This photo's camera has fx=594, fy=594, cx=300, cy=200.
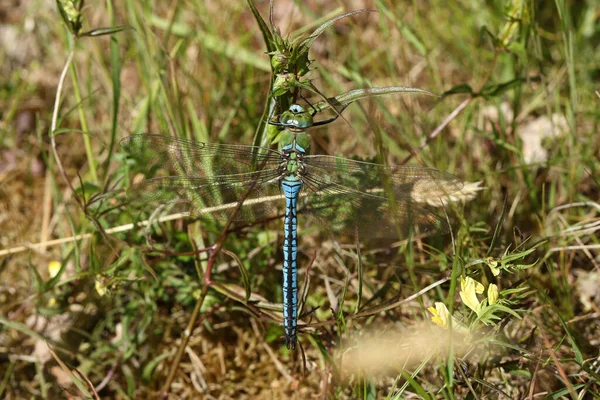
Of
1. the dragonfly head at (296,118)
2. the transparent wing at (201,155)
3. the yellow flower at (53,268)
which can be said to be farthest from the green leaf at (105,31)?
the yellow flower at (53,268)

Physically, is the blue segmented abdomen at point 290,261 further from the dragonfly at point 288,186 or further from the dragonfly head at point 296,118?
the dragonfly head at point 296,118

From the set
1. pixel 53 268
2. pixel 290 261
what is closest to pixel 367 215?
pixel 290 261

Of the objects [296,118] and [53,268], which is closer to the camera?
[296,118]

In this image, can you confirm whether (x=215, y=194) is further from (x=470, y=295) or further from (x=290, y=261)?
(x=470, y=295)

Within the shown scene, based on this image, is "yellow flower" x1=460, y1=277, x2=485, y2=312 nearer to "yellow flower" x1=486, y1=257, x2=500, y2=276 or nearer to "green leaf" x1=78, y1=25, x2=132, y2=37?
→ "yellow flower" x1=486, y1=257, x2=500, y2=276

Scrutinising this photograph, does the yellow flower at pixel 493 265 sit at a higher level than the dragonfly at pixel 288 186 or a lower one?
lower

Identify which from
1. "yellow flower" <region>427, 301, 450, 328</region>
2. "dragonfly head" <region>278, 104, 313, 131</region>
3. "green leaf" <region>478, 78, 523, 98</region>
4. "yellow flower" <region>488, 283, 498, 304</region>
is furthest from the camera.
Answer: "green leaf" <region>478, 78, 523, 98</region>

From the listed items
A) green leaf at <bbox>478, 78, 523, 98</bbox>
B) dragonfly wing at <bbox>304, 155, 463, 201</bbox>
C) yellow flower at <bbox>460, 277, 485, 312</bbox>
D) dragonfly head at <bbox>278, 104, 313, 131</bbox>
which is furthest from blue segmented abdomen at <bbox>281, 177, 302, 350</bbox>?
green leaf at <bbox>478, 78, 523, 98</bbox>
